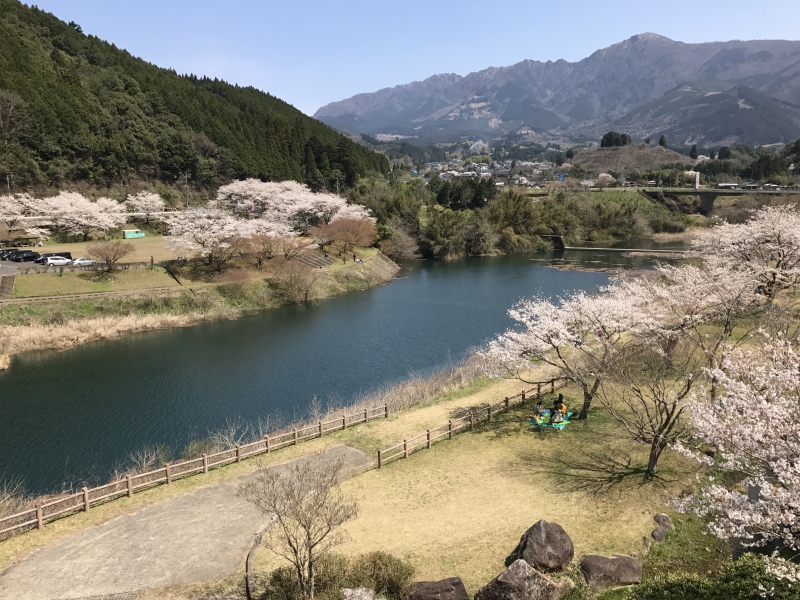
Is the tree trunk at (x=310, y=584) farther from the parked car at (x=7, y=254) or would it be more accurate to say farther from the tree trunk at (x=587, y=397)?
the parked car at (x=7, y=254)

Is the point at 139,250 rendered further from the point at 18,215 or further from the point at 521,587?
the point at 521,587

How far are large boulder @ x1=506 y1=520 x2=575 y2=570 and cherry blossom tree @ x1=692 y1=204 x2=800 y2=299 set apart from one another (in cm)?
2146

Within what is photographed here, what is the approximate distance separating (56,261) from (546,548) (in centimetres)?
4028

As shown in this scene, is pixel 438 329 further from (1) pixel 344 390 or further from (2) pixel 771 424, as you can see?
(2) pixel 771 424

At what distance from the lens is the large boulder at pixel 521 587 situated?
8297mm

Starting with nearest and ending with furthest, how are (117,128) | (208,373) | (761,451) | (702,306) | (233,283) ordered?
1. (761,451)
2. (702,306)
3. (208,373)
4. (233,283)
5. (117,128)

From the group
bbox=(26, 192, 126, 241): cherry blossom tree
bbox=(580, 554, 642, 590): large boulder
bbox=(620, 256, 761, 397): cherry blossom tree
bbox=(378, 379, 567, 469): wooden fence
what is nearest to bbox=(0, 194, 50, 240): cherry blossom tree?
bbox=(26, 192, 126, 241): cherry blossom tree

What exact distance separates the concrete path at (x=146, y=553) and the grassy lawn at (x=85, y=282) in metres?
27.8

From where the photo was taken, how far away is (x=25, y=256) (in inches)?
1538

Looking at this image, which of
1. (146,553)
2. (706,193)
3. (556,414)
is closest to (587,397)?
(556,414)

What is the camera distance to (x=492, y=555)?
1035 cm

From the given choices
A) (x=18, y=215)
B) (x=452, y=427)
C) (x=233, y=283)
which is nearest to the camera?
(x=452, y=427)


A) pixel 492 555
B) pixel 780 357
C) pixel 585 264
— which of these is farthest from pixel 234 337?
pixel 585 264

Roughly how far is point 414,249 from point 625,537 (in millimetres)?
58077
